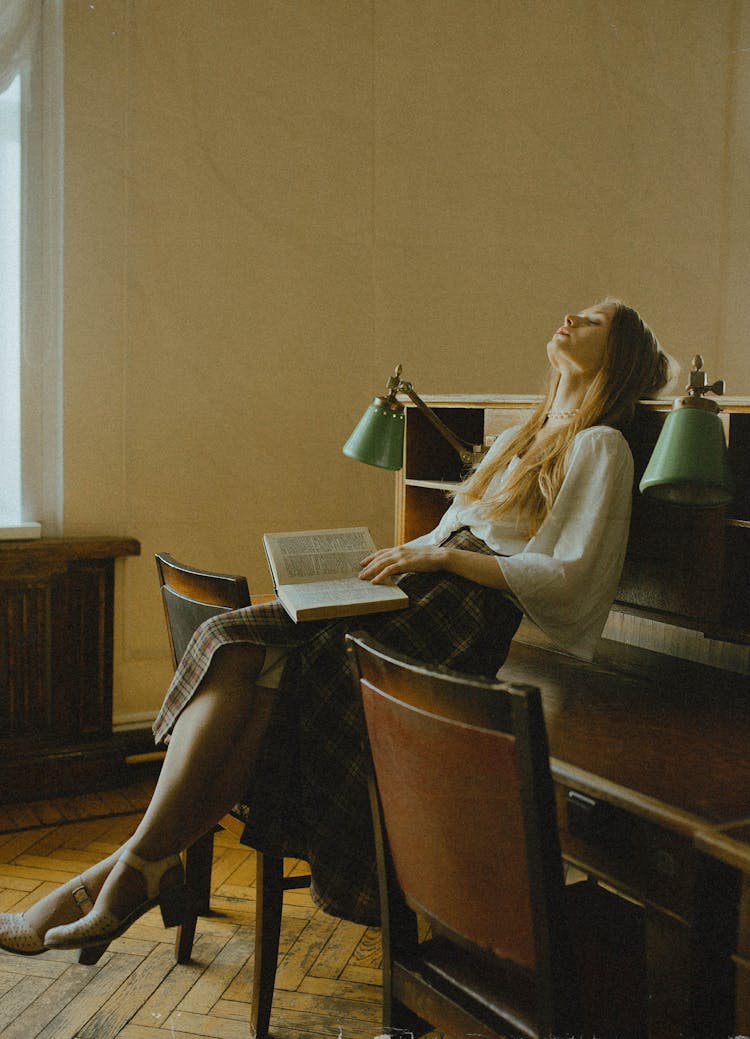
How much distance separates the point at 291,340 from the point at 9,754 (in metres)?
1.69

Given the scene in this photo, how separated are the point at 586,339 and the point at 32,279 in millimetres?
1915

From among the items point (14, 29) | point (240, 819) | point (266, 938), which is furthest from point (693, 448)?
point (14, 29)

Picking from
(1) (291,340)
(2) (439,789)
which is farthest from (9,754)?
(2) (439,789)

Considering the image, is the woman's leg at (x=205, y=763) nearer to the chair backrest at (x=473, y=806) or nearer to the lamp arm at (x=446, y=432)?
the chair backrest at (x=473, y=806)

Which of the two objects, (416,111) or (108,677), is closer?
(108,677)

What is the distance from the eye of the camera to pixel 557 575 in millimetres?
1963

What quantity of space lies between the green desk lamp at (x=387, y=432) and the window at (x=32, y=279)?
116 centimetres

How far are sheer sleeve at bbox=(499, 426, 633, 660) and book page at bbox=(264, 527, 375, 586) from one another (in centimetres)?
34

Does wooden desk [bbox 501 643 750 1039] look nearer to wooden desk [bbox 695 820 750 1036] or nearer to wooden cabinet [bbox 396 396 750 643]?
wooden desk [bbox 695 820 750 1036]

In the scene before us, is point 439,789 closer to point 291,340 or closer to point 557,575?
point 557,575

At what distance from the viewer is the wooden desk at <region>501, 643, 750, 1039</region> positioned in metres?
1.26

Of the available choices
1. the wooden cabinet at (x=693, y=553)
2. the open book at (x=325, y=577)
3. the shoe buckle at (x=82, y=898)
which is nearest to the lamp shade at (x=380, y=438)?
the wooden cabinet at (x=693, y=553)

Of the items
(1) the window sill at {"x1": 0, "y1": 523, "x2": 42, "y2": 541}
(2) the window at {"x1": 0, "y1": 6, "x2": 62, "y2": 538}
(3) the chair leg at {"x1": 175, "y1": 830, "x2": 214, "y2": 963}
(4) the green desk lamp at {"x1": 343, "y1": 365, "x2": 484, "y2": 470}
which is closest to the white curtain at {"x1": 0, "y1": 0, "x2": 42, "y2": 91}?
(2) the window at {"x1": 0, "y1": 6, "x2": 62, "y2": 538}

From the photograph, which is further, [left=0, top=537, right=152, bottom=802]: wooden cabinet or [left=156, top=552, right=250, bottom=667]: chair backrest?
[left=0, top=537, right=152, bottom=802]: wooden cabinet
